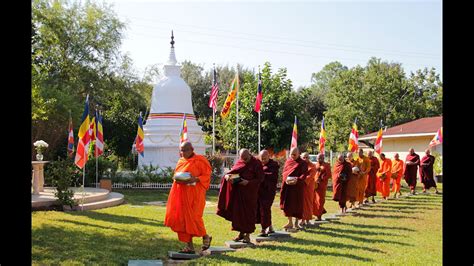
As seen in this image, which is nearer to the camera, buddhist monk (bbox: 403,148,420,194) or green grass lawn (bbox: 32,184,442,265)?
green grass lawn (bbox: 32,184,442,265)

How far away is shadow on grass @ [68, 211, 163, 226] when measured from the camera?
13054mm

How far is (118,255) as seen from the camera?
8875mm

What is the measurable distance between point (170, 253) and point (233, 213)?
67.2 inches

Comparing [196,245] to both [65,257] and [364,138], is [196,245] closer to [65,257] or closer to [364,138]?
[65,257]

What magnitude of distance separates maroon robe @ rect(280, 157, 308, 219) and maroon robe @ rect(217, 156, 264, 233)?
6.75 ft

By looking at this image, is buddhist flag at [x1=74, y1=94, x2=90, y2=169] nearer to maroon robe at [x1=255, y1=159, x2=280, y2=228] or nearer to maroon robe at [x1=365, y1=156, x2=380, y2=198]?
maroon robe at [x1=255, y1=159, x2=280, y2=228]

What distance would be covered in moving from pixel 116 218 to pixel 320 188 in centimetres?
576

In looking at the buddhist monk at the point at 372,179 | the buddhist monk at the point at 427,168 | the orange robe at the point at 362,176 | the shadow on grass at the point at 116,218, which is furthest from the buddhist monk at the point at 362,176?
the shadow on grass at the point at 116,218

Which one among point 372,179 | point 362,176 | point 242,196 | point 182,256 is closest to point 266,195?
point 242,196

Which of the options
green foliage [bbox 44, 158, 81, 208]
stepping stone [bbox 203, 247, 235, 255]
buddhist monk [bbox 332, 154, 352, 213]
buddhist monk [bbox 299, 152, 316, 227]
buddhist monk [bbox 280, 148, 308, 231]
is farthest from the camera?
buddhist monk [bbox 332, 154, 352, 213]

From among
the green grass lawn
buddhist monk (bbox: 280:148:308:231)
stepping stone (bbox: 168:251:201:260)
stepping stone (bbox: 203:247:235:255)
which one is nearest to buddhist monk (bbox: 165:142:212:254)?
stepping stone (bbox: 168:251:201:260)

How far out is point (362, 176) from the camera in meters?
Result: 18.5
